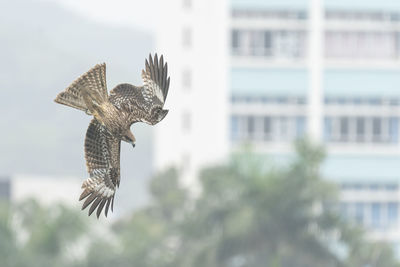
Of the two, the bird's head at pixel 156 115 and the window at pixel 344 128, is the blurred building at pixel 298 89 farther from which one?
the bird's head at pixel 156 115

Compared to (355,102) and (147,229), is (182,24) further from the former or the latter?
(147,229)

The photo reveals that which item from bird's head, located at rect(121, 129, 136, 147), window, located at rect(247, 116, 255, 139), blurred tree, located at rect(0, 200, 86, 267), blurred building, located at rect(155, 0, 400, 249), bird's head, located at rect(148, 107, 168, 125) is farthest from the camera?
window, located at rect(247, 116, 255, 139)

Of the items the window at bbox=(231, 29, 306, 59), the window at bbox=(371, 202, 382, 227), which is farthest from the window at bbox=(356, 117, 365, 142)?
the window at bbox=(231, 29, 306, 59)

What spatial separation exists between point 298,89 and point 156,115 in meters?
118

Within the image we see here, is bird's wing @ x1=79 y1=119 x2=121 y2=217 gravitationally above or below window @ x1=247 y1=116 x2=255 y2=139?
above

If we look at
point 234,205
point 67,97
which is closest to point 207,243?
point 234,205

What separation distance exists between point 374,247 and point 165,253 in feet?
49.9

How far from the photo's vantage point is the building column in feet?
439

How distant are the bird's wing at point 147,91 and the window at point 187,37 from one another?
11385 centimetres

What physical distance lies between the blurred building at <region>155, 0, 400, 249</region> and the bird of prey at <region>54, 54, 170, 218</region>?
4510 inches

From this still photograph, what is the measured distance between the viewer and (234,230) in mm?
88500

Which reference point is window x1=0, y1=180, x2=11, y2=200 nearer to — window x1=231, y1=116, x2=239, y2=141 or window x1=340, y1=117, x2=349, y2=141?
window x1=231, y1=116, x2=239, y2=141

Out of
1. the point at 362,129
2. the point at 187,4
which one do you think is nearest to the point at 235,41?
the point at 187,4

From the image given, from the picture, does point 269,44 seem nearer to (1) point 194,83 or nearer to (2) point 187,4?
(1) point 194,83
